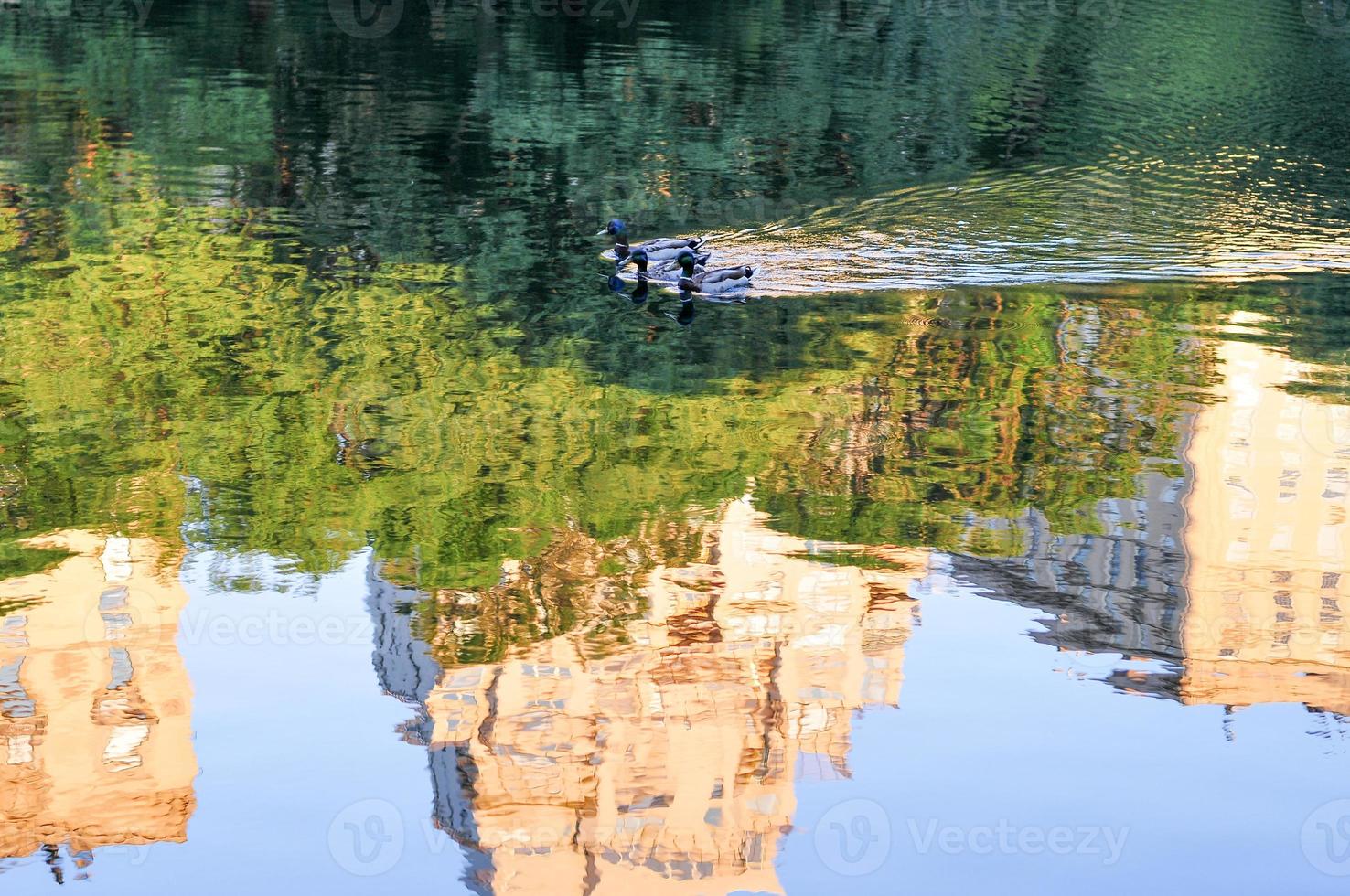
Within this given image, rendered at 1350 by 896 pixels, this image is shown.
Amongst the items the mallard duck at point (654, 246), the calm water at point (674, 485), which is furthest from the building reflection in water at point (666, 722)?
the mallard duck at point (654, 246)

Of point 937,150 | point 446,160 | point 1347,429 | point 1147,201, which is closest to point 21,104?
point 446,160

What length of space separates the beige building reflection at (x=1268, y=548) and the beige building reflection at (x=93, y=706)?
6483 mm

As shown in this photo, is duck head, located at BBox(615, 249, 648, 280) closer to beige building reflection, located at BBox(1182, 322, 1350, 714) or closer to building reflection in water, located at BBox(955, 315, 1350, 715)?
beige building reflection, located at BBox(1182, 322, 1350, 714)

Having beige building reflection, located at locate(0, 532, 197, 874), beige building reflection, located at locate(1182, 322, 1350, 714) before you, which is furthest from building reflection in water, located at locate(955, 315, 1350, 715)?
beige building reflection, located at locate(0, 532, 197, 874)

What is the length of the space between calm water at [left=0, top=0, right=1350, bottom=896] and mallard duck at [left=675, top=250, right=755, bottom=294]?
316 mm

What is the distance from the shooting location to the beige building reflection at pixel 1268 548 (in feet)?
34.2

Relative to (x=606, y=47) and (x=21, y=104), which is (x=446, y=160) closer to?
(x=21, y=104)

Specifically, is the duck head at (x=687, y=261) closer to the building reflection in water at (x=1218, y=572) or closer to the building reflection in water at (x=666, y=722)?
the building reflection in water at (x=1218, y=572)

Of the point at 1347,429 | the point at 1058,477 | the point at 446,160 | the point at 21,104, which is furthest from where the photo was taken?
the point at 21,104

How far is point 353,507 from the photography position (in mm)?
12727

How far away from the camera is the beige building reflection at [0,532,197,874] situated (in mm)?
8648

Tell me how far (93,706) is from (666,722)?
3.56 meters

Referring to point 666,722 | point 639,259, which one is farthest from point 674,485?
point 639,259

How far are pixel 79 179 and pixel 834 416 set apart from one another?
1501cm
